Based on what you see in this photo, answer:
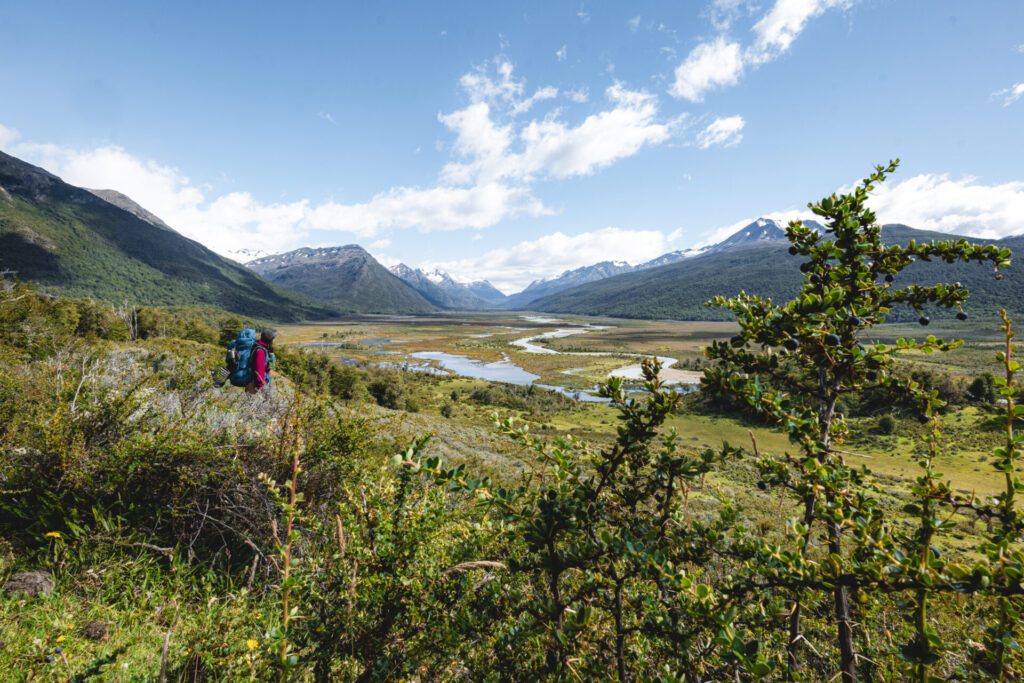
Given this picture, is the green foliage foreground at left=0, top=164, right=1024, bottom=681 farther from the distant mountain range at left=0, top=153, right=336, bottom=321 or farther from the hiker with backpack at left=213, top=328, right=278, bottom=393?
the distant mountain range at left=0, top=153, right=336, bottom=321

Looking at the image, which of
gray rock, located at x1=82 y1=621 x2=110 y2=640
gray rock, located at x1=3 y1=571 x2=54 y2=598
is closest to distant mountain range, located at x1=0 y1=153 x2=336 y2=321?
gray rock, located at x1=3 y1=571 x2=54 y2=598

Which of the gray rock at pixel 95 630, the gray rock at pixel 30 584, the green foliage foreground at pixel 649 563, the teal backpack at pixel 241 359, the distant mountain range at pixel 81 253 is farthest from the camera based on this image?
the distant mountain range at pixel 81 253

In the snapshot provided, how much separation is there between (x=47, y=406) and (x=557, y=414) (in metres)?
44.4

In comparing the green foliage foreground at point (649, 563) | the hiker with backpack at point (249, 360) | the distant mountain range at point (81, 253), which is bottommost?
the green foliage foreground at point (649, 563)

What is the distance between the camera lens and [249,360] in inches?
311

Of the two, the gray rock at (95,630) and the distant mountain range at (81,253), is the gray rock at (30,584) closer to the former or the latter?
the gray rock at (95,630)

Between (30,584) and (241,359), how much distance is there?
4209 millimetres

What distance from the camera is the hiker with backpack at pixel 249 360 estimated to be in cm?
780

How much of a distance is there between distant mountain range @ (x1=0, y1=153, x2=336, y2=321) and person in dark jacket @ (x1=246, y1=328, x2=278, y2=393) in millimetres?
156988

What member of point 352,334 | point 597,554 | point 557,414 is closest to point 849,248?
point 597,554

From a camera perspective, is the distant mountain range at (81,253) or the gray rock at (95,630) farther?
the distant mountain range at (81,253)

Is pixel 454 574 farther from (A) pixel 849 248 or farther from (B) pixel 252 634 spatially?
(A) pixel 849 248

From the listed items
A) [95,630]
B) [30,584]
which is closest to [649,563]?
[95,630]

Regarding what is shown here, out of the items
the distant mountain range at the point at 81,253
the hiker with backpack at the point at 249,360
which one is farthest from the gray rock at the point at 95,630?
the distant mountain range at the point at 81,253
